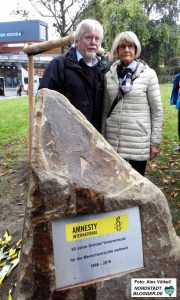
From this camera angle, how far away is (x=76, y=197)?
89.7 inches

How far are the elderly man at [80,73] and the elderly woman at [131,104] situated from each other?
0.14 metres

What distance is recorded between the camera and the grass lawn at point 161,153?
5.09 meters

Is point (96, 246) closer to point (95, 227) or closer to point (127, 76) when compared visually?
point (95, 227)

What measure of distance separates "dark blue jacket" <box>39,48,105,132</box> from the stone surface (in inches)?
22.6

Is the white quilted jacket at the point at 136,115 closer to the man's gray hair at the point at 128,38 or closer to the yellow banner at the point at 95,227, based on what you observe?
the man's gray hair at the point at 128,38

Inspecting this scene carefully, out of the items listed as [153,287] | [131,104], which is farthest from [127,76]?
[153,287]

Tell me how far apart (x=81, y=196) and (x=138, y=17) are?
26239 millimetres

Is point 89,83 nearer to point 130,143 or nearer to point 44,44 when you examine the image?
Result: point 130,143

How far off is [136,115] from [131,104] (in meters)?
0.10

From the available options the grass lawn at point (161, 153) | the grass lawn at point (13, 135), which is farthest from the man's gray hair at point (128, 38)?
the grass lawn at point (13, 135)

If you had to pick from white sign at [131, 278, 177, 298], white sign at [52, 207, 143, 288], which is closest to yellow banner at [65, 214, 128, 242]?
white sign at [52, 207, 143, 288]

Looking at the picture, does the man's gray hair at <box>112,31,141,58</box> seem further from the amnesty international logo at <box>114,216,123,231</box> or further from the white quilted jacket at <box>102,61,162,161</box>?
the amnesty international logo at <box>114,216,123,231</box>

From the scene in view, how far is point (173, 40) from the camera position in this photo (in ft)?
106

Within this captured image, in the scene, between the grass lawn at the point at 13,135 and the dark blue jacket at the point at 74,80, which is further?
the grass lawn at the point at 13,135
